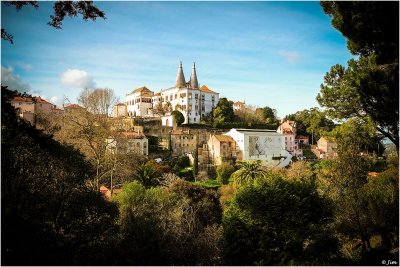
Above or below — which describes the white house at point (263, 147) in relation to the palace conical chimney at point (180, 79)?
below

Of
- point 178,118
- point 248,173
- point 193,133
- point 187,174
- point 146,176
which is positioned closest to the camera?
point 146,176

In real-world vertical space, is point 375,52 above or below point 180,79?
below

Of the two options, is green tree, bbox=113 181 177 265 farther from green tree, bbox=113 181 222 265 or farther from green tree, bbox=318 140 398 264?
green tree, bbox=318 140 398 264

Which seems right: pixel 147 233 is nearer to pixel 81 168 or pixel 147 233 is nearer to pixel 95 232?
pixel 95 232

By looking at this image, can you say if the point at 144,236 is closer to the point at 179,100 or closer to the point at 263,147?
the point at 263,147

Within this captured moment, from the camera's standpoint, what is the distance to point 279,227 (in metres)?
14.1

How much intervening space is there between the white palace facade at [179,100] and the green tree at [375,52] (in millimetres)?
59670

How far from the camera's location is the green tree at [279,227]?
1354 cm

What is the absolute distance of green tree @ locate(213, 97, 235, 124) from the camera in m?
68.7

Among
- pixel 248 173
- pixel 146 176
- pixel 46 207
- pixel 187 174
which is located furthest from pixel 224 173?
pixel 46 207

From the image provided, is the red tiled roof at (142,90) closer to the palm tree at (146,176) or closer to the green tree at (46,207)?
the palm tree at (146,176)

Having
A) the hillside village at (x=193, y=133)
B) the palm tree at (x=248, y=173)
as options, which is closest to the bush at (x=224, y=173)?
the hillside village at (x=193, y=133)

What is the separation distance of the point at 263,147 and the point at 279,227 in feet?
139

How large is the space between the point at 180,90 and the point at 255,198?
6053 cm
